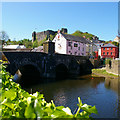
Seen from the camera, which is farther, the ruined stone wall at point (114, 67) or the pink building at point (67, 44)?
the pink building at point (67, 44)

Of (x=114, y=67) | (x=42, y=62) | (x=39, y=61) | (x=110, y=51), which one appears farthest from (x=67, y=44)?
(x=110, y=51)

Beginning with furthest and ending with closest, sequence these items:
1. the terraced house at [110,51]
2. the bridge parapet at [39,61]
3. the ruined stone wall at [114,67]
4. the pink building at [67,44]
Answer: the terraced house at [110,51]
the pink building at [67,44]
the ruined stone wall at [114,67]
the bridge parapet at [39,61]

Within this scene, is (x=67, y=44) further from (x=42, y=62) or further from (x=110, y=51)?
(x=110, y=51)

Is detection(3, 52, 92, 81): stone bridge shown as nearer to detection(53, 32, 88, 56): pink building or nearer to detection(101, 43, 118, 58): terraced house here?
detection(53, 32, 88, 56): pink building

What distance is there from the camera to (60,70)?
39031 millimetres

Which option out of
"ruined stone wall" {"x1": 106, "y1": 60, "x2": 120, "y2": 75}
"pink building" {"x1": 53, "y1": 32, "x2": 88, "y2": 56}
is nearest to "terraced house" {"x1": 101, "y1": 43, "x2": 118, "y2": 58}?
"pink building" {"x1": 53, "y1": 32, "x2": 88, "y2": 56}

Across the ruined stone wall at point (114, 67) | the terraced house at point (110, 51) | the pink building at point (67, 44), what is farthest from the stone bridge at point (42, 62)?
→ the terraced house at point (110, 51)

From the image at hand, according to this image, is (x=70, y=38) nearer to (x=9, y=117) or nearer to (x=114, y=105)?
(x=114, y=105)

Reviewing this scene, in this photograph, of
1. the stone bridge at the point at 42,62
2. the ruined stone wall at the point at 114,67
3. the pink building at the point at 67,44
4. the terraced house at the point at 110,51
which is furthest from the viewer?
the terraced house at the point at 110,51

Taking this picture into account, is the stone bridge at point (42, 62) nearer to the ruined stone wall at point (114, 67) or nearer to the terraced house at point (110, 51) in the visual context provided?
the ruined stone wall at point (114, 67)

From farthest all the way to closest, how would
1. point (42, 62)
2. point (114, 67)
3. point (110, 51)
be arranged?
1. point (110, 51)
2. point (114, 67)
3. point (42, 62)

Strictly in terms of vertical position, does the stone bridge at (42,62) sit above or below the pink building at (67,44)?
below

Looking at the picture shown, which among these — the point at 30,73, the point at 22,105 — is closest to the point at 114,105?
the point at 22,105

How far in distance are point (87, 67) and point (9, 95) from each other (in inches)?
1489
